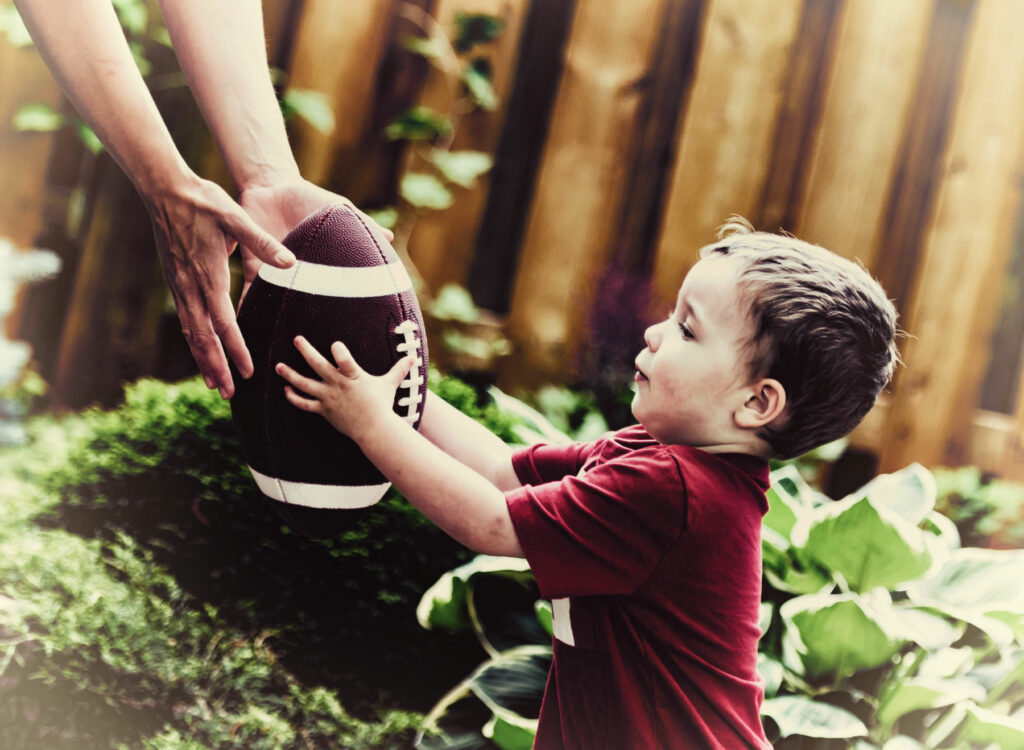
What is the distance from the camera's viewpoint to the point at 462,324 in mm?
1991

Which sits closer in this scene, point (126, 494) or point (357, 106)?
point (126, 494)

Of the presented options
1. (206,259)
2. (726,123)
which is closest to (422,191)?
(726,123)

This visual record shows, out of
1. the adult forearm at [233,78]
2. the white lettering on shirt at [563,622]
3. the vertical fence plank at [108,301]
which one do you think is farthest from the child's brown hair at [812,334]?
the vertical fence plank at [108,301]

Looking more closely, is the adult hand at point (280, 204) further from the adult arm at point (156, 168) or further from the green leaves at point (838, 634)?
the green leaves at point (838, 634)

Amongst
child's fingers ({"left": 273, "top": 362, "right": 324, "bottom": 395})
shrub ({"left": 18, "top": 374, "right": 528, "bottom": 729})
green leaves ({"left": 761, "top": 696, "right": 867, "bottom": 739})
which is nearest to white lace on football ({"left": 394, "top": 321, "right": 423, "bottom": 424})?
child's fingers ({"left": 273, "top": 362, "right": 324, "bottom": 395})

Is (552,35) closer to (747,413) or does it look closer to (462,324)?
(462,324)

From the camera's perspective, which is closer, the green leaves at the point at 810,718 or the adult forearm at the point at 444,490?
the adult forearm at the point at 444,490

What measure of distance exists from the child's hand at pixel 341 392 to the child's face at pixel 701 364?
33 cm

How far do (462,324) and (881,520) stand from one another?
1013mm

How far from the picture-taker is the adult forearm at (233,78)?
47.6 inches

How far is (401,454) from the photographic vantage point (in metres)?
0.99

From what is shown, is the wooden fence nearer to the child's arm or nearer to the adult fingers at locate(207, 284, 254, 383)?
the adult fingers at locate(207, 284, 254, 383)

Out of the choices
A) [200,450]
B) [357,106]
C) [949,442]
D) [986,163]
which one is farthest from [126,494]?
[986,163]

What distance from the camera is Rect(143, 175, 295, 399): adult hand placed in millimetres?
1052
